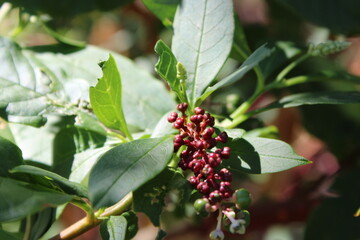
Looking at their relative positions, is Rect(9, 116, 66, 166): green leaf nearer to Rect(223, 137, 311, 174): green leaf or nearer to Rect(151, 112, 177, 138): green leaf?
Rect(151, 112, 177, 138): green leaf

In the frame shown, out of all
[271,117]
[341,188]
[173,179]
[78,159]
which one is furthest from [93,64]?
[271,117]

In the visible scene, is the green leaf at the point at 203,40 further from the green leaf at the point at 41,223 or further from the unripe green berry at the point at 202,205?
the green leaf at the point at 41,223

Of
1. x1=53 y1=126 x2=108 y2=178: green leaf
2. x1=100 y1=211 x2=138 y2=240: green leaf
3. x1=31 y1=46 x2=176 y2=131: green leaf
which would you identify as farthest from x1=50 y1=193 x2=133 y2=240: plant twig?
x1=31 y1=46 x2=176 y2=131: green leaf

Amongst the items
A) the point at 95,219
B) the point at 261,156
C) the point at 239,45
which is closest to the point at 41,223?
the point at 95,219

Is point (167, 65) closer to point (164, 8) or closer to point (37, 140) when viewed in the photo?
point (164, 8)

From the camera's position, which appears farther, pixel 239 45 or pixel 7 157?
pixel 239 45

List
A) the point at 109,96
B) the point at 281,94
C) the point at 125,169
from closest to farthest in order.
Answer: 1. the point at 125,169
2. the point at 109,96
3. the point at 281,94
